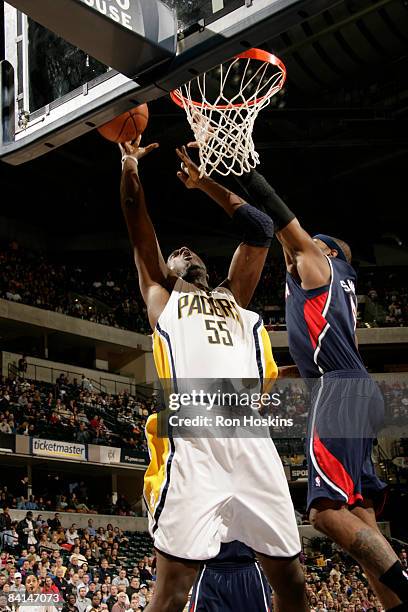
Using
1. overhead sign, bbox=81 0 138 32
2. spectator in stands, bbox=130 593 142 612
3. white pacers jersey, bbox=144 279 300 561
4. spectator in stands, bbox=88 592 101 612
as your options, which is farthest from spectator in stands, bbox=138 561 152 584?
overhead sign, bbox=81 0 138 32

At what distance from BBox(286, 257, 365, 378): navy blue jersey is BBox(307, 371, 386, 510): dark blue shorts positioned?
9 centimetres

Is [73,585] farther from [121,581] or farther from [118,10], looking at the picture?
[118,10]

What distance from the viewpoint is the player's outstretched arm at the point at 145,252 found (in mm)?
4238

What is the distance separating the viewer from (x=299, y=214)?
90.1 feet

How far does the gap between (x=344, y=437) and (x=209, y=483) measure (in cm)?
81

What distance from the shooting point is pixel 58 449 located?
20594mm

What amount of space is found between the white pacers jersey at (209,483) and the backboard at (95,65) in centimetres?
116

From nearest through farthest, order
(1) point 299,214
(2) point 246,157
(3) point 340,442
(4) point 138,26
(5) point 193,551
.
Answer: (5) point 193,551
(4) point 138,26
(3) point 340,442
(2) point 246,157
(1) point 299,214

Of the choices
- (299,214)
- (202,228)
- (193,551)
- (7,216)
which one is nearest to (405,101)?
(299,214)

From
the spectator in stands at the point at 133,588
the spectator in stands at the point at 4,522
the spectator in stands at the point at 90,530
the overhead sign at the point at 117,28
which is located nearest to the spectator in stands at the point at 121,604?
the spectator in stands at the point at 133,588

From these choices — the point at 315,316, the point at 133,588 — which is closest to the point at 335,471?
the point at 315,316

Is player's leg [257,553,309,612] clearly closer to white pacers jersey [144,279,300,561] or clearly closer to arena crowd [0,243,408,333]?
white pacers jersey [144,279,300,561]

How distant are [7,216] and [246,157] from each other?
23515 mm

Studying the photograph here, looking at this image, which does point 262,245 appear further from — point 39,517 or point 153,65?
point 39,517
